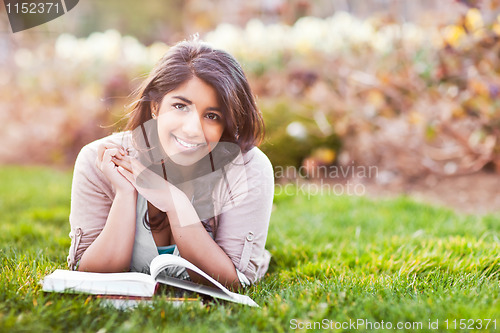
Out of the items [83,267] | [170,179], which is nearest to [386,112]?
[170,179]

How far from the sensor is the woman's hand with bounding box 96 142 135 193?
71.9 inches

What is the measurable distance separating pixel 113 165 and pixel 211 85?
1.61ft

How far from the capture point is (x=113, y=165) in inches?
72.2

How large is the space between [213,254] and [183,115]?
550mm

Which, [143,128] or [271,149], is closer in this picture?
[143,128]

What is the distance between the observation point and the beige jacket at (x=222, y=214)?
190 cm

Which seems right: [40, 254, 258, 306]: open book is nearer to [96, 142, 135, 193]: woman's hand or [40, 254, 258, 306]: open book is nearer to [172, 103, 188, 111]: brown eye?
[96, 142, 135, 193]: woman's hand

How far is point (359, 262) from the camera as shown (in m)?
2.22

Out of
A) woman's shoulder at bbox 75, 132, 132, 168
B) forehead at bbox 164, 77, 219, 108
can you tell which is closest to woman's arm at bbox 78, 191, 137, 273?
woman's shoulder at bbox 75, 132, 132, 168

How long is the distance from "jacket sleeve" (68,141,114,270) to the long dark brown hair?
199mm

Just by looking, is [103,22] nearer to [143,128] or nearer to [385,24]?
[385,24]

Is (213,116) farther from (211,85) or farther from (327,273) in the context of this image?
(327,273)

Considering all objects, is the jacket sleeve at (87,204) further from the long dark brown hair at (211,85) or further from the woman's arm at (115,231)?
the long dark brown hair at (211,85)

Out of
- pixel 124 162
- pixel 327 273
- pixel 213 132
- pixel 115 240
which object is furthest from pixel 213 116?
pixel 327 273
